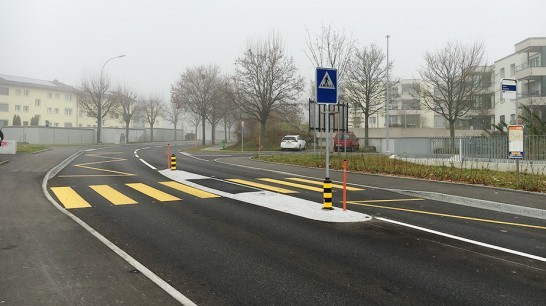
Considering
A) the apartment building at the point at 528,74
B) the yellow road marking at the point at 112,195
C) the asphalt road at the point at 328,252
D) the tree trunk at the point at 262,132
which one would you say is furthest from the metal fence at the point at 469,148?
the apartment building at the point at 528,74

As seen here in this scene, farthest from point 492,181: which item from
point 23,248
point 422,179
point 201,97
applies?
point 201,97

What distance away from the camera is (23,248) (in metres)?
5.69

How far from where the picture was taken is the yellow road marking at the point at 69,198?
9219 millimetres

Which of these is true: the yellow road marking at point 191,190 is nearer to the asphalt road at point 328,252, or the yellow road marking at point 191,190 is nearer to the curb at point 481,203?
the asphalt road at point 328,252

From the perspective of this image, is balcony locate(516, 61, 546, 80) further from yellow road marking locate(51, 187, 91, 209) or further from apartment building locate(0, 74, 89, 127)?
apartment building locate(0, 74, 89, 127)

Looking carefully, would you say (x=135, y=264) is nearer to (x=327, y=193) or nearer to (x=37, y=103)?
(x=327, y=193)

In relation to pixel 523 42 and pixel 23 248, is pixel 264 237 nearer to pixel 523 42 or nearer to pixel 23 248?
pixel 23 248

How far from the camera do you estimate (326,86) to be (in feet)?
28.5

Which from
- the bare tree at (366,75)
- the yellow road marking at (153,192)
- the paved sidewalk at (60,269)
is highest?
the bare tree at (366,75)

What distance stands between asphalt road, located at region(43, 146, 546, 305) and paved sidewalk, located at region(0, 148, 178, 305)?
34 centimetres

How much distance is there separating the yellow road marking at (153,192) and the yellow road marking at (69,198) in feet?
5.52

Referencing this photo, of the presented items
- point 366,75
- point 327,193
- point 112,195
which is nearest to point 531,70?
point 366,75

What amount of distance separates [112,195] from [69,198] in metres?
1.03

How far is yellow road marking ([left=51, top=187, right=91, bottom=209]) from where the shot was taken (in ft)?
30.2
